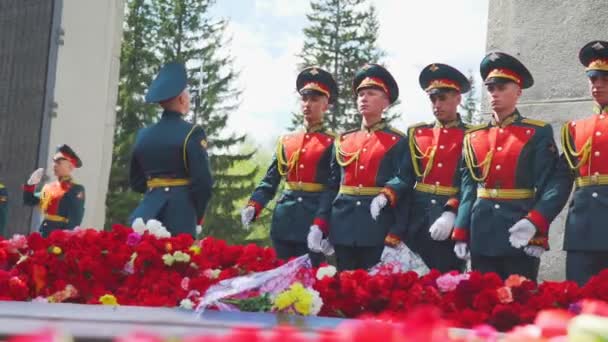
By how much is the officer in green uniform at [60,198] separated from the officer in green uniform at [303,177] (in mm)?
3388

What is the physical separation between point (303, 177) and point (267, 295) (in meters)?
3.25

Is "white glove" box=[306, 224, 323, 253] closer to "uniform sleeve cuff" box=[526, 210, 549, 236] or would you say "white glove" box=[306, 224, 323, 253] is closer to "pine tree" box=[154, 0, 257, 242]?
"uniform sleeve cuff" box=[526, 210, 549, 236]

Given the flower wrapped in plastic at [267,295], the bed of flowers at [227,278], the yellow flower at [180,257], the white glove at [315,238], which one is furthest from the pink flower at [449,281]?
the white glove at [315,238]

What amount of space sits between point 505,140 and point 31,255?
2389 mm

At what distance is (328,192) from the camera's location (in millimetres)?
6191

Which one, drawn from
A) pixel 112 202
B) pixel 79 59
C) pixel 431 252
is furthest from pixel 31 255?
pixel 112 202

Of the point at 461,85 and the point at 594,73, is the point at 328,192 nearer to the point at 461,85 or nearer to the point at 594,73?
the point at 461,85

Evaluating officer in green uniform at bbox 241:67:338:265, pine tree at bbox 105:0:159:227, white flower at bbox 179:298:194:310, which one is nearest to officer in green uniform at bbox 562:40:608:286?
officer in green uniform at bbox 241:67:338:265

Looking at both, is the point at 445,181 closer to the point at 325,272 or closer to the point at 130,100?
the point at 325,272

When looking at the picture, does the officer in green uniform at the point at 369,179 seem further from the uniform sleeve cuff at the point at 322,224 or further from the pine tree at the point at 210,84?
the pine tree at the point at 210,84

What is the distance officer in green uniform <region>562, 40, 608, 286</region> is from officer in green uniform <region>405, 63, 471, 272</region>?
2.55 ft

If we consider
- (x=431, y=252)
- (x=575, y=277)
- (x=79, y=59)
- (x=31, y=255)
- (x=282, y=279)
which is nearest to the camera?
(x=282, y=279)

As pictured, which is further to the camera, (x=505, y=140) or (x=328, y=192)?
(x=328, y=192)

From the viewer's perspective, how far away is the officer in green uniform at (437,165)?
5527 millimetres
